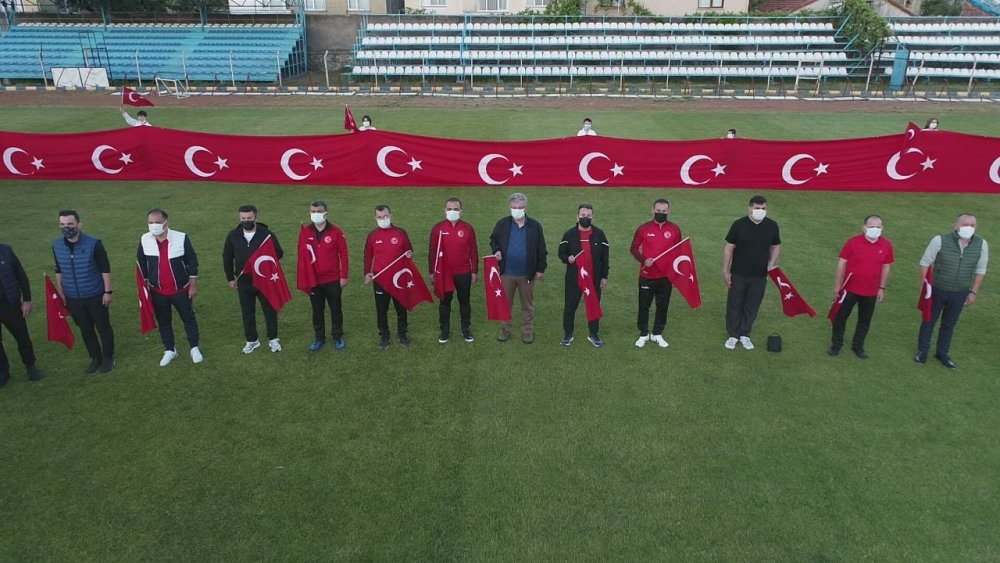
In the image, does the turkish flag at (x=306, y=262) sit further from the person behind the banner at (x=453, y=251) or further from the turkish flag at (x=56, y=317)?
the turkish flag at (x=56, y=317)

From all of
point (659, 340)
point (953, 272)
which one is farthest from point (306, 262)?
point (953, 272)

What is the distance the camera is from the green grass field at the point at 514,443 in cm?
555

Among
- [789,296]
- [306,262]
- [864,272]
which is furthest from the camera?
[789,296]

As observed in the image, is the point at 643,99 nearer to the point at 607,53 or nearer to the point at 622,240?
the point at 607,53

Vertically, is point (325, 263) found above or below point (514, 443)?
above

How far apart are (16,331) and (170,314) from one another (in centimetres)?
172

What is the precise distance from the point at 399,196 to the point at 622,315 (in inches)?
304

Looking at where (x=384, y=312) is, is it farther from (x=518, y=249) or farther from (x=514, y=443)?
(x=514, y=443)

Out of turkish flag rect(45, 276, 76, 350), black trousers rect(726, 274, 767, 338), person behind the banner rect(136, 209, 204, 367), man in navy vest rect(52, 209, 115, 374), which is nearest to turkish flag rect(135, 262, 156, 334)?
person behind the banner rect(136, 209, 204, 367)

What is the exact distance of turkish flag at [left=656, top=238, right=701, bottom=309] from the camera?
838 cm

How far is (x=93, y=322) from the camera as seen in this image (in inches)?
316

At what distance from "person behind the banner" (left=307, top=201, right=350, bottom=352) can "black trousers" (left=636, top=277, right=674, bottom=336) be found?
4.04 metres

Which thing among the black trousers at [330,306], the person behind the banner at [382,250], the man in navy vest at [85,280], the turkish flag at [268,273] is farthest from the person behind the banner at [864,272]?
the man in navy vest at [85,280]

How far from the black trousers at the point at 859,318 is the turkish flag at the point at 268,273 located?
7455 mm
